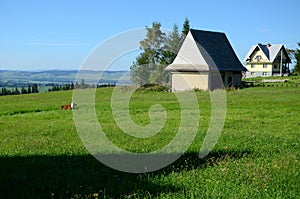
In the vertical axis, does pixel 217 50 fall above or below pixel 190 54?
above

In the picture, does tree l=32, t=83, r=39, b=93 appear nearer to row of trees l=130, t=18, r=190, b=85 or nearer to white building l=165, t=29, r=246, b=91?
row of trees l=130, t=18, r=190, b=85

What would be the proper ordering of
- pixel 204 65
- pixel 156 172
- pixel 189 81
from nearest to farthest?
1. pixel 156 172
2. pixel 204 65
3. pixel 189 81

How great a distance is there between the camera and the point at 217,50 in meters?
49.6

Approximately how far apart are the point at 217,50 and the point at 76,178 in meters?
44.4

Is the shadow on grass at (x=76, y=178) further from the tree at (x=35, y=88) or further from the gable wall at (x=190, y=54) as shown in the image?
the tree at (x=35, y=88)

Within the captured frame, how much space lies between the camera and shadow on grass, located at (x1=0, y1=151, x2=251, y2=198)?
20.4 ft

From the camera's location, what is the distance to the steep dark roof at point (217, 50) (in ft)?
156

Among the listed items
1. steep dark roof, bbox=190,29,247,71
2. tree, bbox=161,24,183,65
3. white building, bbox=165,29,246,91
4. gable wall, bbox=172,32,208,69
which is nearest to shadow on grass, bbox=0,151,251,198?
white building, bbox=165,29,246,91

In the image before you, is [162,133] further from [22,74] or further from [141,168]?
[22,74]

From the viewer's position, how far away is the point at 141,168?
26.0 ft

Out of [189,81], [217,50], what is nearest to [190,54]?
[189,81]

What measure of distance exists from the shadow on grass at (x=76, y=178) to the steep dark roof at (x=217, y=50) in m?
39.1

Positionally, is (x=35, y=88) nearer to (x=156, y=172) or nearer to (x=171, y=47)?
(x=171, y=47)

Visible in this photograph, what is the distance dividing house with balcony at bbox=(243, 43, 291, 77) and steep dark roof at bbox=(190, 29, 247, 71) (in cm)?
4207
